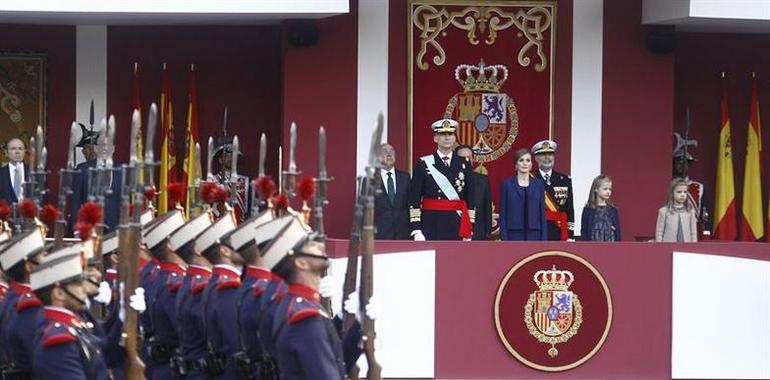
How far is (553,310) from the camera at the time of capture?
18.0 metres

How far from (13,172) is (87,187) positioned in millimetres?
1374

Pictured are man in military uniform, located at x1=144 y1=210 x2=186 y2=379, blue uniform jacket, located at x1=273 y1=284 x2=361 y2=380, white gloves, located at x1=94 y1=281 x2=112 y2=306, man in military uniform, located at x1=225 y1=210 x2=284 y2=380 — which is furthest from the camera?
man in military uniform, located at x1=144 y1=210 x2=186 y2=379

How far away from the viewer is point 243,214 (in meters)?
21.3

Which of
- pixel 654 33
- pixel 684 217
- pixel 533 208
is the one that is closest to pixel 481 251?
pixel 533 208

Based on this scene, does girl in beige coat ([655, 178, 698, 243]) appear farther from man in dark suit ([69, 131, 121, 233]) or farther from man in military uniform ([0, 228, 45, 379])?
man in military uniform ([0, 228, 45, 379])

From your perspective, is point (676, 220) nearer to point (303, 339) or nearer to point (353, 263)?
point (353, 263)

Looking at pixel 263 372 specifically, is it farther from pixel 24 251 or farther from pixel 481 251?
pixel 481 251

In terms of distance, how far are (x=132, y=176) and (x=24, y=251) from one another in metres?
0.79

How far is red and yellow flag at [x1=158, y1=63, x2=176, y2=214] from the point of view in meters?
21.8

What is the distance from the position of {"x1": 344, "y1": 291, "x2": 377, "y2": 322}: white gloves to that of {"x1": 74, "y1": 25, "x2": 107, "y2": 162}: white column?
9.38m

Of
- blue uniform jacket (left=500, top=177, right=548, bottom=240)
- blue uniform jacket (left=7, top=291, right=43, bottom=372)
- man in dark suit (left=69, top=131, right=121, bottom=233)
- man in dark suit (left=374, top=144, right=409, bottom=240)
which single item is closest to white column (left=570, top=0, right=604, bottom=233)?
blue uniform jacket (left=500, top=177, right=548, bottom=240)

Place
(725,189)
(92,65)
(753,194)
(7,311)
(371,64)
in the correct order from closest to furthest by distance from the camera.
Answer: (7,311)
(371,64)
(725,189)
(753,194)
(92,65)

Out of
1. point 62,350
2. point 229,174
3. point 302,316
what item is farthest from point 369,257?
point 229,174

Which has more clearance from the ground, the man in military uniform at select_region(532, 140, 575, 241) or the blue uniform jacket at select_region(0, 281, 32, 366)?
the man in military uniform at select_region(532, 140, 575, 241)
